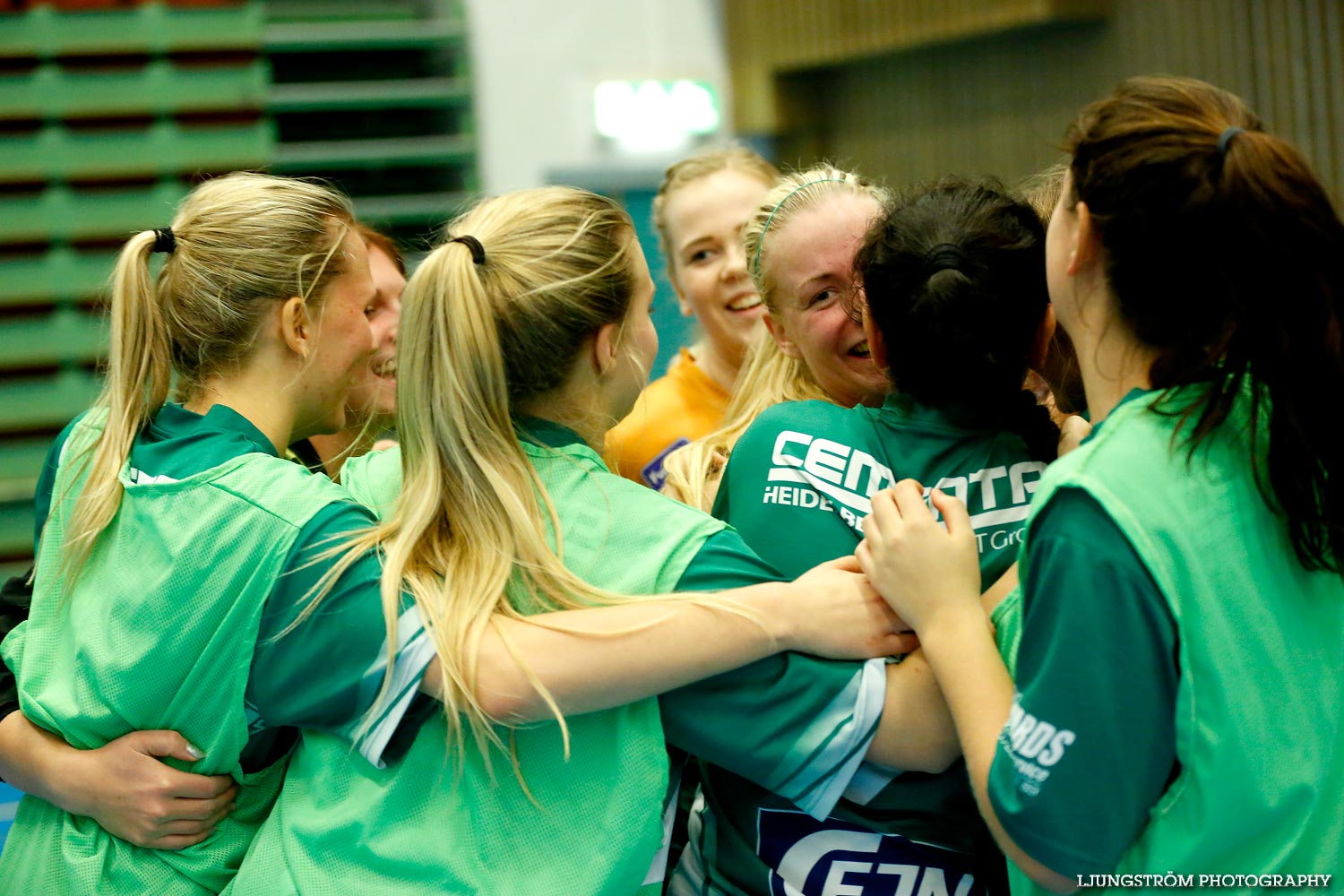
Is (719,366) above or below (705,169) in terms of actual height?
below

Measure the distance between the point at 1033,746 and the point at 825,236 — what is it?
0.77 meters

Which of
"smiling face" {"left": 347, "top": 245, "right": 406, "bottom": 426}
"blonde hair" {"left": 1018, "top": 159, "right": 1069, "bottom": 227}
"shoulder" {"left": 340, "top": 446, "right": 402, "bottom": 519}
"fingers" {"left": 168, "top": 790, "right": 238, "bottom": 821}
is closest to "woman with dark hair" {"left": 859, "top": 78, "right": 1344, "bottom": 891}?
"blonde hair" {"left": 1018, "top": 159, "right": 1069, "bottom": 227}

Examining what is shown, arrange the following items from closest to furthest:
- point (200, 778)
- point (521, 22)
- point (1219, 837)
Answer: point (1219, 837) < point (200, 778) < point (521, 22)

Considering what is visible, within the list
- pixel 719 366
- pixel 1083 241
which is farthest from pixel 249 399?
pixel 719 366

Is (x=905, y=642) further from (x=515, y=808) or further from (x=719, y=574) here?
(x=515, y=808)

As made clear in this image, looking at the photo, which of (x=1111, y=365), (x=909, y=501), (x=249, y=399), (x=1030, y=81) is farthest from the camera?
(x=1030, y=81)

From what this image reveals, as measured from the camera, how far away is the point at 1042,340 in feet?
4.22

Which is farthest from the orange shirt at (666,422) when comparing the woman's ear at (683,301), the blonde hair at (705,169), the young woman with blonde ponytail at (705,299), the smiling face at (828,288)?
the smiling face at (828,288)

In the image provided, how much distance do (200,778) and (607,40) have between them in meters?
5.38

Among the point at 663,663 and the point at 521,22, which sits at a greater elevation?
the point at 521,22

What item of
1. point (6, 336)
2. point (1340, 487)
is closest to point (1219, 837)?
point (1340, 487)

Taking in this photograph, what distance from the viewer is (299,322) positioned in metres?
1.41

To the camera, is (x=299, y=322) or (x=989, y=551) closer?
(x=989, y=551)

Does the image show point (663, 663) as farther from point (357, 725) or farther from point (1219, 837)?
point (1219, 837)
